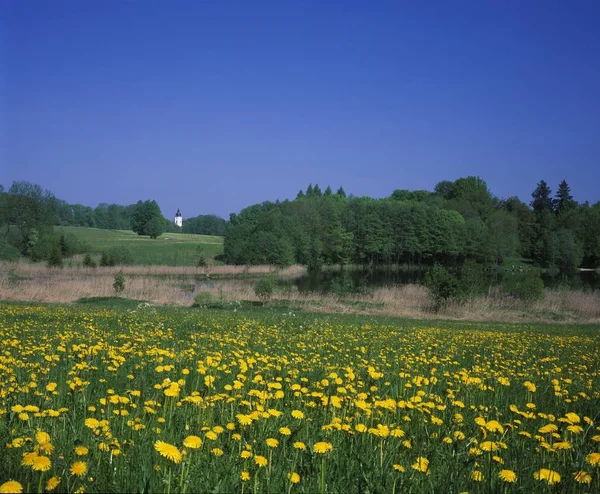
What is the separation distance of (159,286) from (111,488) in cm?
→ 2923

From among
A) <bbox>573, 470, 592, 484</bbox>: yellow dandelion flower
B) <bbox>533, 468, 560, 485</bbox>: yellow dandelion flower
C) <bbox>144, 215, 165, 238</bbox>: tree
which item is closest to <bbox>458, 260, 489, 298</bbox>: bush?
<bbox>573, 470, 592, 484</bbox>: yellow dandelion flower

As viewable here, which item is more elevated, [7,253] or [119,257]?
[7,253]

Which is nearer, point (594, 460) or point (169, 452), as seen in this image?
point (169, 452)

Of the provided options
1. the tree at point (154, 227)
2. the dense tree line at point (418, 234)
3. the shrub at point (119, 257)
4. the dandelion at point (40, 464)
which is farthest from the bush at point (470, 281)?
the tree at point (154, 227)

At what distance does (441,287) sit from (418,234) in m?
72.9

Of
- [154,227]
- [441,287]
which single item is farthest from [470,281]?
[154,227]

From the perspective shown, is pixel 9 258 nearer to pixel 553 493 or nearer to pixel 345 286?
pixel 345 286

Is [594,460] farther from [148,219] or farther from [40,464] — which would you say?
[148,219]

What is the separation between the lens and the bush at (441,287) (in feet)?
86.8

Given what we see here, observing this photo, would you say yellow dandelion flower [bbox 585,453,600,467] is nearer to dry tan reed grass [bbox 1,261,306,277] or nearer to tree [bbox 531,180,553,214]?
dry tan reed grass [bbox 1,261,306,277]

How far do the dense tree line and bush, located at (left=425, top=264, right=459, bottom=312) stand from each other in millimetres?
50819

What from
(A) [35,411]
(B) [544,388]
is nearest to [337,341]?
(B) [544,388]

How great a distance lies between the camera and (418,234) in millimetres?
97438

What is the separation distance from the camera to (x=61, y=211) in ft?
426
